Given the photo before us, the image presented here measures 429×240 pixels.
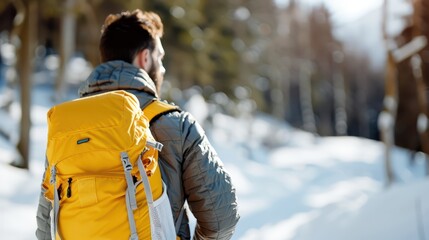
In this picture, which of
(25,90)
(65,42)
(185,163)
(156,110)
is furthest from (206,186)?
(65,42)

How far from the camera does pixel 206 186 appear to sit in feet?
7.82

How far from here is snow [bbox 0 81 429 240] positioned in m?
6.55

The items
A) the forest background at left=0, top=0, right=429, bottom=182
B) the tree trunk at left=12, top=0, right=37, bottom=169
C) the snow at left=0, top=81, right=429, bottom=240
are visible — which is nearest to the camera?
the snow at left=0, top=81, right=429, bottom=240

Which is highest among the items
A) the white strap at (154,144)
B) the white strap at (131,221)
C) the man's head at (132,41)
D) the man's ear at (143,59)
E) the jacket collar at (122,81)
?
the man's head at (132,41)

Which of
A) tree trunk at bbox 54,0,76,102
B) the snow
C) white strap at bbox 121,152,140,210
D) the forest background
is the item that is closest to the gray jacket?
white strap at bbox 121,152,140,210

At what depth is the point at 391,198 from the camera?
7117 millimetres

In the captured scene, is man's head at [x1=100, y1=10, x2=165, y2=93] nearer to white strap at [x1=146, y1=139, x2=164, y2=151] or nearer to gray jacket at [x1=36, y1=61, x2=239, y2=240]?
gray jacket at [x1=36, y1=61, x2=239, y2=240]

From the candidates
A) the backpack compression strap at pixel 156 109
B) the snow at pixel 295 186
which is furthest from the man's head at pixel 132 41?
the snow at pixel 295 186

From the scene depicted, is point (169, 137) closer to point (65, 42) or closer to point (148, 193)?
point (148, 193)

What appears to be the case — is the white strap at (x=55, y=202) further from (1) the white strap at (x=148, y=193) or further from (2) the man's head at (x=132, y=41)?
(2) the man's head at (x=132, y=41)

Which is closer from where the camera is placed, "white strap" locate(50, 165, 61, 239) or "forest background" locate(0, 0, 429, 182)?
"white strap" locate(50, 165, 61, 239)

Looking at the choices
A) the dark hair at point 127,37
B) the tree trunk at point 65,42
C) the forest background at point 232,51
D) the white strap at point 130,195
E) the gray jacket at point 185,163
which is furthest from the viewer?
the forest background at point 232,51

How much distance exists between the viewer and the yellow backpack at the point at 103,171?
2.07 metres

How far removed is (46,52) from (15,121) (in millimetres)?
12301
